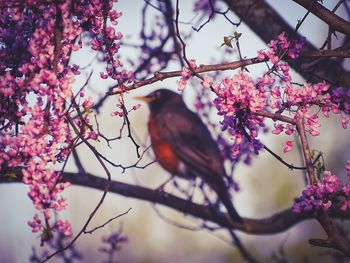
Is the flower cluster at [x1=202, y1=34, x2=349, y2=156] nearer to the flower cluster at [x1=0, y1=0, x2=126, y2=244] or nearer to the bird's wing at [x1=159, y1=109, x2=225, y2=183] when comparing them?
the flower cluster at [x1=0, y1=0, x2=126, y2=244]

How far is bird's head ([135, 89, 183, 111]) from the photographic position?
7066mm

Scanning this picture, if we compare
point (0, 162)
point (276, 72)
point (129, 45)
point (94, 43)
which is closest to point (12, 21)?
point (94, 43)

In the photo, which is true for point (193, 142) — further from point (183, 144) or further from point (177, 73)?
point (177, 73)

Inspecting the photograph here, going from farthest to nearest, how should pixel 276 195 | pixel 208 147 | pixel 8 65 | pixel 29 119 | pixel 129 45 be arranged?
pixel 276 195, pixel 208 147, pixel 129 45, pixel 8 65, pixel 29 119

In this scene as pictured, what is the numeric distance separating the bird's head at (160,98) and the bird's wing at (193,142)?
0.38m

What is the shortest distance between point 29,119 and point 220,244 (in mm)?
16034

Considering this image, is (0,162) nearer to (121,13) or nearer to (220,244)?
(121,13)

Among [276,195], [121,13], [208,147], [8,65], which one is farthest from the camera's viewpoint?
[276,195]

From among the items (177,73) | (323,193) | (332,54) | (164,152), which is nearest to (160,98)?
(164,152)

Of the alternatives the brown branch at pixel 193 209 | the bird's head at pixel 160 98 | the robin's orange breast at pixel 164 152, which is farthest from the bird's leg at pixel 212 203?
the bird's head at pixel 160 98

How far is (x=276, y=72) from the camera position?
7.79 ft

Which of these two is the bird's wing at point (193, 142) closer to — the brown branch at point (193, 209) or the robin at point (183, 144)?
the robin at point (183, 144)

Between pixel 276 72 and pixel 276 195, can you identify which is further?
pixel 276 195

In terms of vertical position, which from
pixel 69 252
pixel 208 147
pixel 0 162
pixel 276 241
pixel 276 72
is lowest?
pixel 0 162
